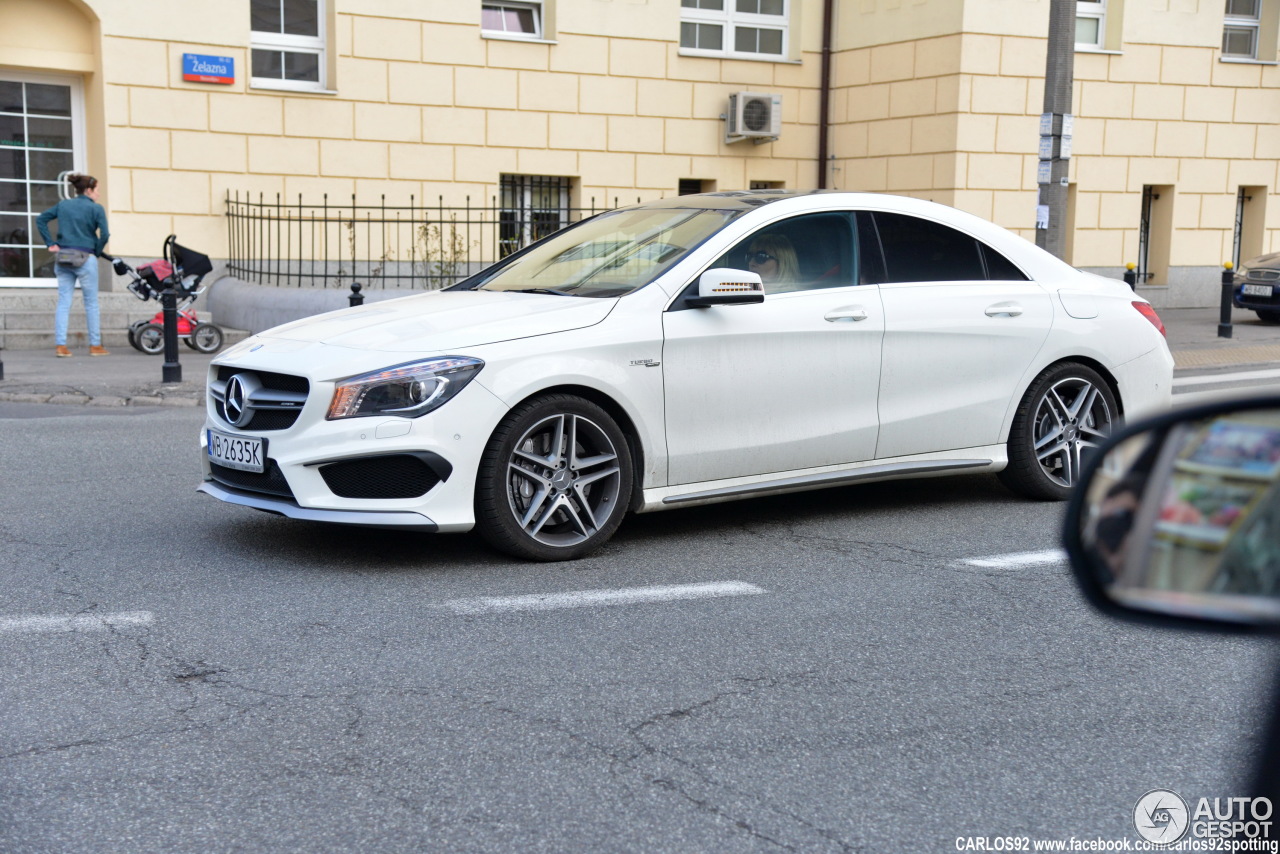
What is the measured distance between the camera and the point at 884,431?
21.4 feet

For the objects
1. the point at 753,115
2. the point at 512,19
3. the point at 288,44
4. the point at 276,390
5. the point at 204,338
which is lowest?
the point at 204,338

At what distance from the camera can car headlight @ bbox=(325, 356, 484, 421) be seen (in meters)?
5.39

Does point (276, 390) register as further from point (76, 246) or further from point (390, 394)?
point (76, 246)

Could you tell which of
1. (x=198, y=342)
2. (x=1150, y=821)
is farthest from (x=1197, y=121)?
(x=1150, y=821)

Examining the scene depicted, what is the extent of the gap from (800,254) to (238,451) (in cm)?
267

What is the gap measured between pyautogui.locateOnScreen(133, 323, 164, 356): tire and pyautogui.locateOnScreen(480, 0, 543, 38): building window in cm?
675

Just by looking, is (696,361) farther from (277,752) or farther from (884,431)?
(277,752)

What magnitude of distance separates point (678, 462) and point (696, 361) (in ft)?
1.45

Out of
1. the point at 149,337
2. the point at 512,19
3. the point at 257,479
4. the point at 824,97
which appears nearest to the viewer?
the point at 257,479

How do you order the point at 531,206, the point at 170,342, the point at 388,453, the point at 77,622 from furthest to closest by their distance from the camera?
the point at 531,206 → the point at 170,342 → the point at 388,453 → the point at 77,622

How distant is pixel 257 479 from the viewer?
5621 millimetres

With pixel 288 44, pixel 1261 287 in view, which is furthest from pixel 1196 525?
pixel 1261 287

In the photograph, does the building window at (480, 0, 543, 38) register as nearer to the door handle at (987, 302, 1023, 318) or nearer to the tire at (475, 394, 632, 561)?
the door handle at (987, 302, 1023, 318)

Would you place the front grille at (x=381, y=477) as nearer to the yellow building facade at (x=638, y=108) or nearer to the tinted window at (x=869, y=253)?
the tinted window at (x=869, y=253)
